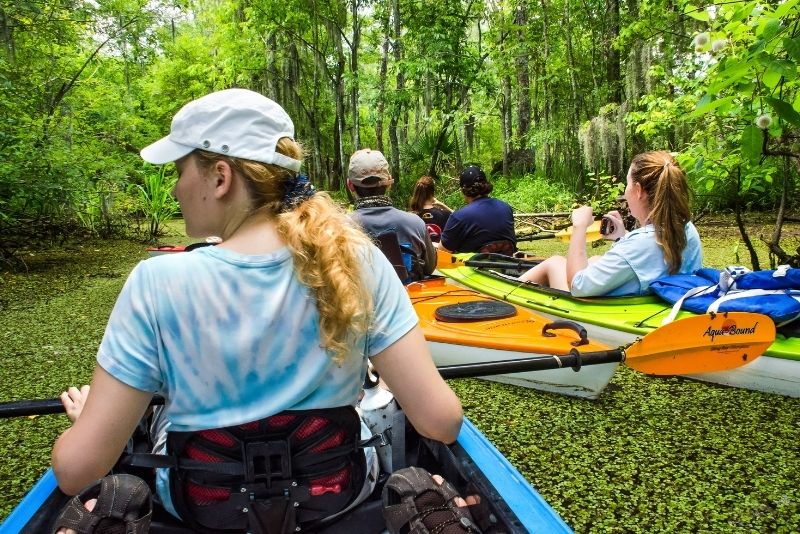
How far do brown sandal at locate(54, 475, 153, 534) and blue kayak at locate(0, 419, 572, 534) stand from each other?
22 cm

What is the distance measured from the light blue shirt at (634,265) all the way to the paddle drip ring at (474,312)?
479mm

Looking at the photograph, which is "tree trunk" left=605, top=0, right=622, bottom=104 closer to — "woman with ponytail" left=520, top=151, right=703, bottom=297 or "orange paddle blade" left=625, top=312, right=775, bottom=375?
"woman with ponytail" left=520, top=151, right=703, bottom=297

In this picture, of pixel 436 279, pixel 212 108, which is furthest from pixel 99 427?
pixel 436 279

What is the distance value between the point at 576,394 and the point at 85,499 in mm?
2326

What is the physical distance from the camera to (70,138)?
7414 mm

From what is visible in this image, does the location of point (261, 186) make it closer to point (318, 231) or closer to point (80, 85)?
point (318, 231)

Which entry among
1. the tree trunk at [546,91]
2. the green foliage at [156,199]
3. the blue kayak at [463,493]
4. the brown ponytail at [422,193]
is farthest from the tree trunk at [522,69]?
the blue kayak at [463,493]

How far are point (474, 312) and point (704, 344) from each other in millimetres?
1193

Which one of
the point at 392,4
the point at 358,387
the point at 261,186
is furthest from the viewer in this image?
the point at 392,4

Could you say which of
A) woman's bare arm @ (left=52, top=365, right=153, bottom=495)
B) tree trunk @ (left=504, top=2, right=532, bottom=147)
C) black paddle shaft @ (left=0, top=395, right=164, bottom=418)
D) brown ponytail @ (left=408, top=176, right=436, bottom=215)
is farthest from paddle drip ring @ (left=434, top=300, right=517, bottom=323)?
tree trunk @ (left=504, top=2, right=532, bottom=147)

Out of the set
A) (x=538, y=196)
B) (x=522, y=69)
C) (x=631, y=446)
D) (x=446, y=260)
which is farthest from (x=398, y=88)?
(x=631, y=446)

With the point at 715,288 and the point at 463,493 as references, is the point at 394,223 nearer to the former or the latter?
the point at 715,288

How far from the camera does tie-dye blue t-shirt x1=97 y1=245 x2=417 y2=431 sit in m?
0.88

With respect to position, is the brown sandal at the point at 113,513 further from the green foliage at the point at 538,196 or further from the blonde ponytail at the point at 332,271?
the green foliage at the point at 538,196
